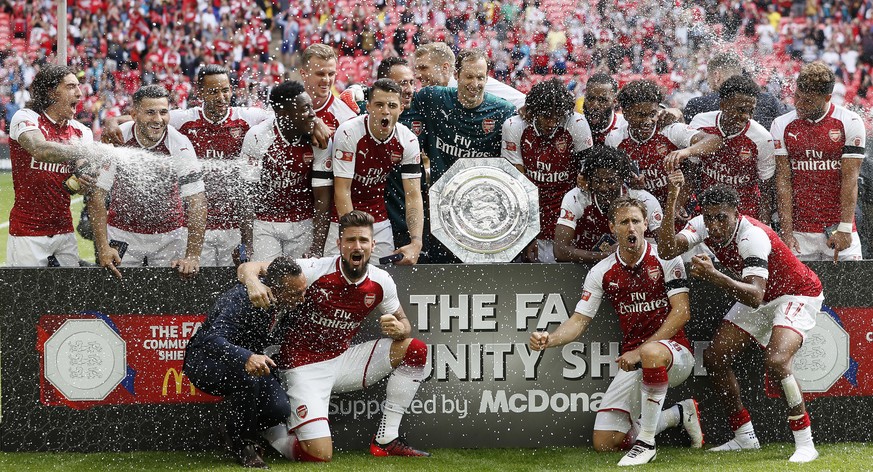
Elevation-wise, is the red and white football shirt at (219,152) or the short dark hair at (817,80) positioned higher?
the short dark hair at (817,80)

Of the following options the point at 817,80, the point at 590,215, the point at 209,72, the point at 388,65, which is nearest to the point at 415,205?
the point at 590,215

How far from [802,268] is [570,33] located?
29.7ft

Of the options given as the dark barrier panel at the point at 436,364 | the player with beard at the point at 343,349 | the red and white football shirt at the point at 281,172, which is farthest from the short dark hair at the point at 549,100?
the player with beard at the point at 343,349

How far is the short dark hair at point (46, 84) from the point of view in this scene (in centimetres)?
630

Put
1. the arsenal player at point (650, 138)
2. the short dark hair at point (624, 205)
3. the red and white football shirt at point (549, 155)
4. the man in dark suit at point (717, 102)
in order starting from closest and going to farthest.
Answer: the short dark hair at point (624, 205), the arsenal player at point (650, 138), the red and white football shirt at point (549, 155), the man in dark suit at point (717, 102)

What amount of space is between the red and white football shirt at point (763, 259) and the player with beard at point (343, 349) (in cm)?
160

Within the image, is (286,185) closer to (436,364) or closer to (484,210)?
(484,210)

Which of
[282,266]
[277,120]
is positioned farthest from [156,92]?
[282,266]

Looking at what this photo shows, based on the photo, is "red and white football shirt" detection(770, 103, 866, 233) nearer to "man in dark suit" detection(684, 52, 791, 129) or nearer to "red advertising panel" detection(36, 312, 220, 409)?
"man in dark suit" detection(684, 52, 791, 129)

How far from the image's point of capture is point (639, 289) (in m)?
5.63

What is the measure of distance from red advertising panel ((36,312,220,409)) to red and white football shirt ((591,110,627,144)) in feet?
8.38

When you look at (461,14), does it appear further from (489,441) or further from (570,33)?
(489,441)

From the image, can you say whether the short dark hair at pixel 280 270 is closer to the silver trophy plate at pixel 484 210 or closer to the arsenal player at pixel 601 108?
the silver trophy plate at pixel 484 210

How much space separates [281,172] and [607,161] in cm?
183
